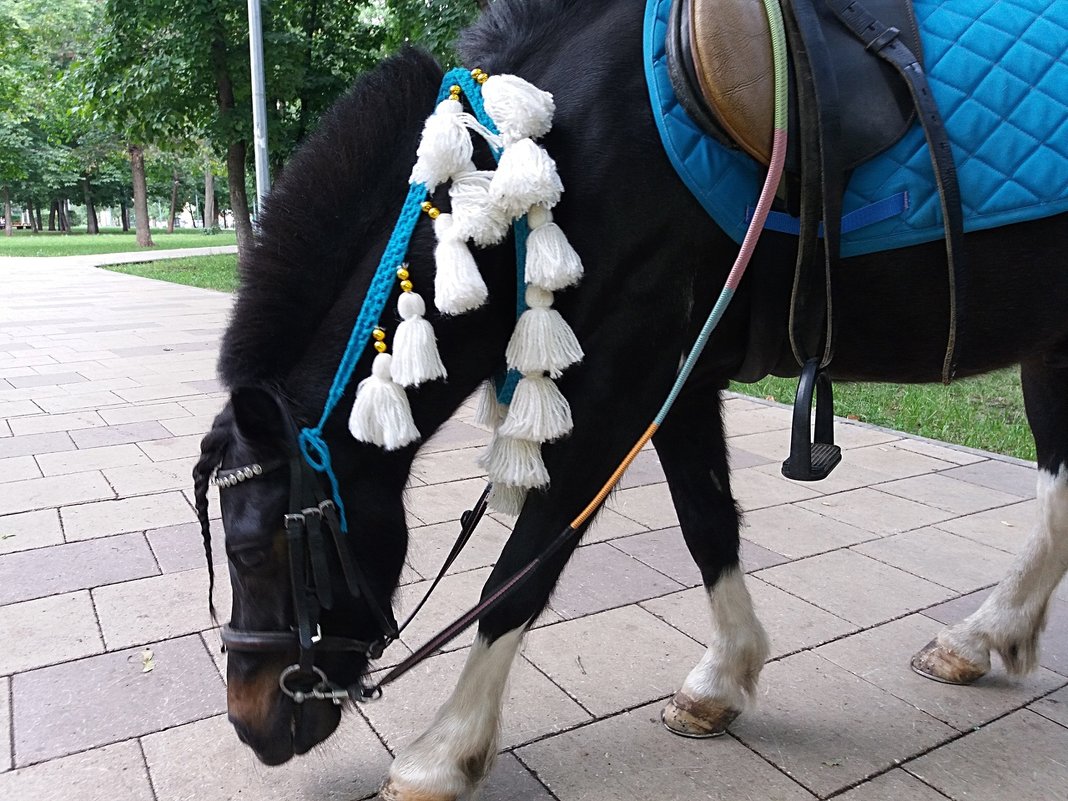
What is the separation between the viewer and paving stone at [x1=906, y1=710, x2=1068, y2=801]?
2094 millimetres

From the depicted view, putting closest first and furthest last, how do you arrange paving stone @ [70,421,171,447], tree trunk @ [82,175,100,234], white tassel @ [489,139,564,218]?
white tassel @ [489,139,564,218]
paving stone @ [70,421,171,447]
tree trunk @ [82,175,100,234]

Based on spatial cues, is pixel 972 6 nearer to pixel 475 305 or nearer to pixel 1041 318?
pixel 1041 318

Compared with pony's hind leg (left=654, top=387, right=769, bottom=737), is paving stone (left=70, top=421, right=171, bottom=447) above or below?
below

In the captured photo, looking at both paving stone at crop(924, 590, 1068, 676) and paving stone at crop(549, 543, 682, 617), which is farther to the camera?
paving stone at crop(549, 543, 682, 617)

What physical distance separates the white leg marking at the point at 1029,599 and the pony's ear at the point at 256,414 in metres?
2.13

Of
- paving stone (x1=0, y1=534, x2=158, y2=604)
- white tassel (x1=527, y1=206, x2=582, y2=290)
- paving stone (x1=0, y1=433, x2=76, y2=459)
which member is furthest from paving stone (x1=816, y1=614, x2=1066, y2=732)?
paving stone (x1=0, y1=433, x2=76, y2=459)

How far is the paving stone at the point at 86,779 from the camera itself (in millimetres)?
2066

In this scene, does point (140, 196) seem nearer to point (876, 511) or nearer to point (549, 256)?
point (876, 511)

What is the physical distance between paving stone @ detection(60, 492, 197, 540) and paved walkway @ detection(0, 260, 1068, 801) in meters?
0.02

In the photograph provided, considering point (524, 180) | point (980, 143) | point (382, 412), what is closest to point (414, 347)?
point (382, 412)

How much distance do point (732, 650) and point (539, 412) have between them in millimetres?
1100

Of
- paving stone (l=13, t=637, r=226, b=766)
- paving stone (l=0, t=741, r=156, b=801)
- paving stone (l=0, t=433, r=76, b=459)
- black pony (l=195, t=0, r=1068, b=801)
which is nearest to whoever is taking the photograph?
black pony (l=195, t=0, r=1068, b=801)

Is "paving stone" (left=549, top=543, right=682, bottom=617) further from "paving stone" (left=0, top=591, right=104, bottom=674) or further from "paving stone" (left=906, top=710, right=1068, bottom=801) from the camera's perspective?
"paving stone" (left=0, top=591, right=104, bottom=674)

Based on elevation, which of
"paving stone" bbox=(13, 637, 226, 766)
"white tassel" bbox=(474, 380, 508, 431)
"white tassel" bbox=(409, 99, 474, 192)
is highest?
"white tassel" bbox=(409, 99, 474, 192)
